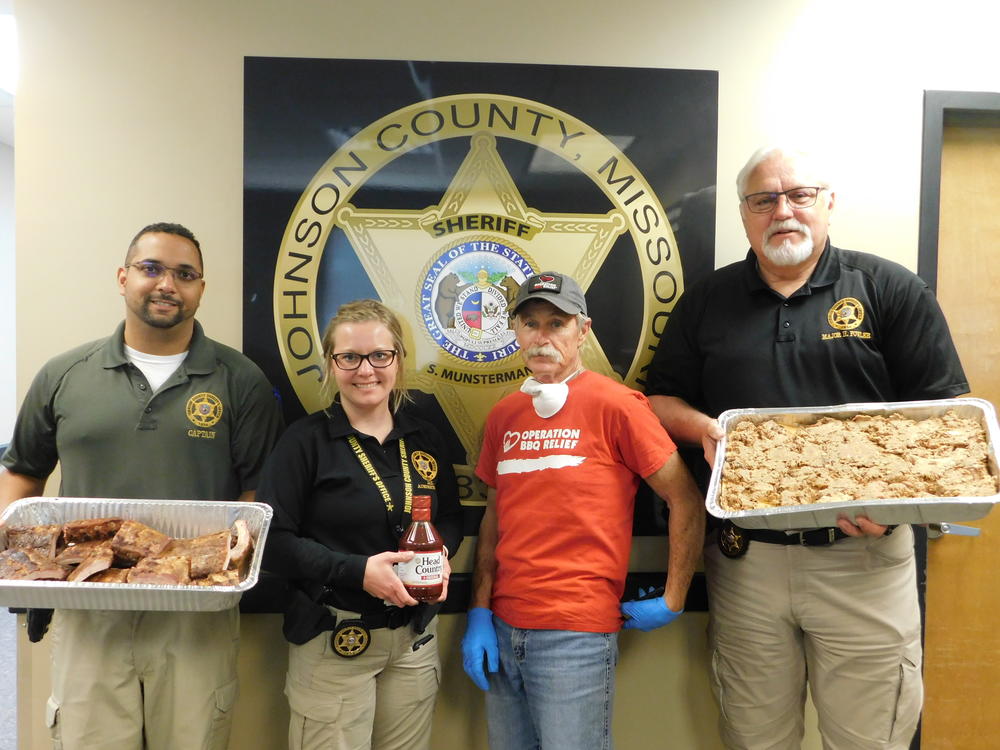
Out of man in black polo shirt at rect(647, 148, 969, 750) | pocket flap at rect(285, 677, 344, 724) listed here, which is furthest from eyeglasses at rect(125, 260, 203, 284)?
man in black polo shirt at rect(647, 148, 969, 750)

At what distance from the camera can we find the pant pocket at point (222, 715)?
1755 mm

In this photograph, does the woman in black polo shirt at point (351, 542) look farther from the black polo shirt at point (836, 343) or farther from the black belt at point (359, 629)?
the black polo shirt at point (836, 343)

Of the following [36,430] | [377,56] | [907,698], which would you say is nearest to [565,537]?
[907,698]

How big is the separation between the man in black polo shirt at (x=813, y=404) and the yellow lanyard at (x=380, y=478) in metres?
0.80

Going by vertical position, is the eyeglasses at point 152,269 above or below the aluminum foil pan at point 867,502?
above

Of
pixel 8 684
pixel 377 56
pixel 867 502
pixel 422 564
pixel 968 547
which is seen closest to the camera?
pixel 867 502

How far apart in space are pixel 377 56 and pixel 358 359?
3.75 ft

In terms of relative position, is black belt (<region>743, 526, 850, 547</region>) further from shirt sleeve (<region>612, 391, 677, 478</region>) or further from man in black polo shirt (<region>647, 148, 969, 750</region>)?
shirt sleeve (<region>612, 391, 677, 478</region>)

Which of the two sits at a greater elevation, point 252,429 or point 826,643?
point 252,429

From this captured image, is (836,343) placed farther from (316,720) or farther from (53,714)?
(53,714)

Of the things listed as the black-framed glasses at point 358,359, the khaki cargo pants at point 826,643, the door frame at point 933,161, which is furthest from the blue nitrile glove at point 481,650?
the door frame at point 933,161

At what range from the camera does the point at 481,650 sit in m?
1.78

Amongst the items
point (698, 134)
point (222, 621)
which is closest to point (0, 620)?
point (222, 621)

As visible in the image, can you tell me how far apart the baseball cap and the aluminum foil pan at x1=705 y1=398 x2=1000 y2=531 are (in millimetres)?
504
